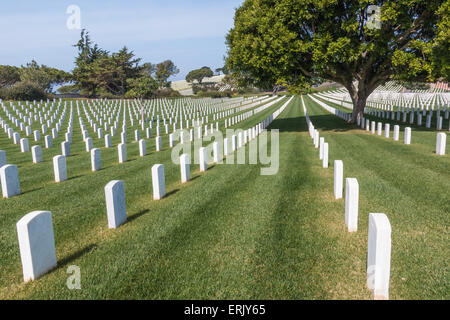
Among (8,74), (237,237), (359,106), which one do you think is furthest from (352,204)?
(8,74)

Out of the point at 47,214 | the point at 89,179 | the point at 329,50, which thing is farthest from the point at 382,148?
the point at 47,214

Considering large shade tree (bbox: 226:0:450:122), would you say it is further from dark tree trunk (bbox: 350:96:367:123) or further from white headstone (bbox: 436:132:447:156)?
white headstone (bbox: 436:132:447:156)

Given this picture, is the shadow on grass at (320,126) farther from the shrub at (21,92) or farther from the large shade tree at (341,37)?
the shrub at (21,92)

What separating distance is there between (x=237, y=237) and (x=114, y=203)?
2.20 m

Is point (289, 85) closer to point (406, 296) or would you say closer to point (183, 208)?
point (183, 208)

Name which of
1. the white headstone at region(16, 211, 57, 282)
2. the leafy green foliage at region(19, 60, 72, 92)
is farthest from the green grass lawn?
the leafy green foliage at region(19, 60, 72, 92)

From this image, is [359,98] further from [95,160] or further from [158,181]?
[158,181]

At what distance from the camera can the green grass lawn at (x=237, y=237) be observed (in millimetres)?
4000

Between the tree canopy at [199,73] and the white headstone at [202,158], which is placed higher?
the tree canopy at [199,73]

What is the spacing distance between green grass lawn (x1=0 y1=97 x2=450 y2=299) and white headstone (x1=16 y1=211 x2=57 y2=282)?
0.45ft

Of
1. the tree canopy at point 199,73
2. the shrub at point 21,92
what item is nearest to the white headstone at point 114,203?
the shrub at point 21,92

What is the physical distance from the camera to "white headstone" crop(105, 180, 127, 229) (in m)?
5.76

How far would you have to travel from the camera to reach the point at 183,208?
6.92 metres

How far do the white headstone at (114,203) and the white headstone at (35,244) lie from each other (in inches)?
54.5
